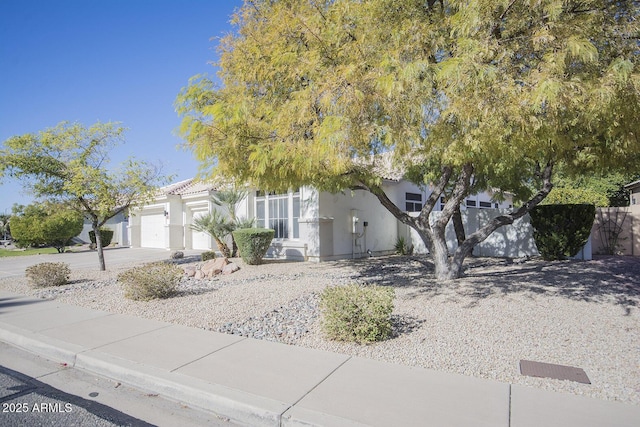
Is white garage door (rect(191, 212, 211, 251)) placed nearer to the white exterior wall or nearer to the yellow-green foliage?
the white exterior wall

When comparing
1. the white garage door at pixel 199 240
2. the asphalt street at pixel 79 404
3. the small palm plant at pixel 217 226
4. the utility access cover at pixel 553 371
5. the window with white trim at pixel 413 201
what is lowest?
the asphalt street at pixel 79 404

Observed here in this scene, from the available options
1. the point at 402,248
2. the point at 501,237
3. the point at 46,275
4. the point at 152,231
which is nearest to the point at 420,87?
the point at 46,275

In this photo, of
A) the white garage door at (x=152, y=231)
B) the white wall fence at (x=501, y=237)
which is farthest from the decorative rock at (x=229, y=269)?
the white garage door at (x=152, y=231)

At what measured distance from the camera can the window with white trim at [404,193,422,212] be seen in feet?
62.5

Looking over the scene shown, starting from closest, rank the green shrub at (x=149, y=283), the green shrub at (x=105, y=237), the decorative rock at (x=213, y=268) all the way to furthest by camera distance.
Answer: the green shrub at (x=149, y=283) → the decorative rock at (x=213, y=268) → the green shrub at (x=105, y=237)

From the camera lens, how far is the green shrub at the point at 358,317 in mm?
5613

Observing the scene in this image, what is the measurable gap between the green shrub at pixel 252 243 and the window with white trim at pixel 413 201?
7.69 m

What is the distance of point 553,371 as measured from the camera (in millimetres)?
4594

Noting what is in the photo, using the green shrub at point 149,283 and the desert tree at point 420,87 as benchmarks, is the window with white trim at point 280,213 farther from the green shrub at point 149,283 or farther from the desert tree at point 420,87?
the desert tree at point 420,87

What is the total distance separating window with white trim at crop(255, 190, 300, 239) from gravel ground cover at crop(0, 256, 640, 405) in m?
4.36

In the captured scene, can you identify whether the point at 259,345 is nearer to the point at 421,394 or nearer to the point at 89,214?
the point at 421,394

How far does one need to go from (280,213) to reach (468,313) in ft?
36.1

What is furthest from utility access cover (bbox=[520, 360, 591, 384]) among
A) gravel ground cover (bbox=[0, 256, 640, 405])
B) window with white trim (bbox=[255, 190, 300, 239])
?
window with white trim (bbox=[255, 190, 300, 239])

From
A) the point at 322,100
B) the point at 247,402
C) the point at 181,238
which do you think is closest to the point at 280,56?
the point at 322,100
